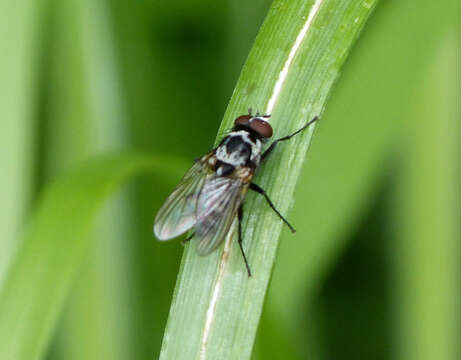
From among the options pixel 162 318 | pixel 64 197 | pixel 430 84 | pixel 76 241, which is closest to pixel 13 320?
pixel 76 241

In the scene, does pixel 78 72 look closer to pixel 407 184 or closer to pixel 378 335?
pixel 407 184

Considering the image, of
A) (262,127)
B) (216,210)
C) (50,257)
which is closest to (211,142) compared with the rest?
(216,210)

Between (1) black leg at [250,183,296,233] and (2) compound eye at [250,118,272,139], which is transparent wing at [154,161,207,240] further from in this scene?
(2) compound eye at [250,118,272,139]

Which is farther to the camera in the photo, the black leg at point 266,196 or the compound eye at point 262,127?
the compound eye at point 262,127

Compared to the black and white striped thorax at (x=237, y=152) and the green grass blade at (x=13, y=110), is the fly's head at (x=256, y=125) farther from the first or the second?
the green grass blade at (x=13, y=110)

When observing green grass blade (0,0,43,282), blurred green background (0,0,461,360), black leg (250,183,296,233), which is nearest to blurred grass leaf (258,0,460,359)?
blurred green background (0,0,461,360)

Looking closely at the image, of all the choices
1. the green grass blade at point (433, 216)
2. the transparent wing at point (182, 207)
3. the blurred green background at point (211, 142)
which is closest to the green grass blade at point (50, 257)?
the transparent wing at point (182, 207)
